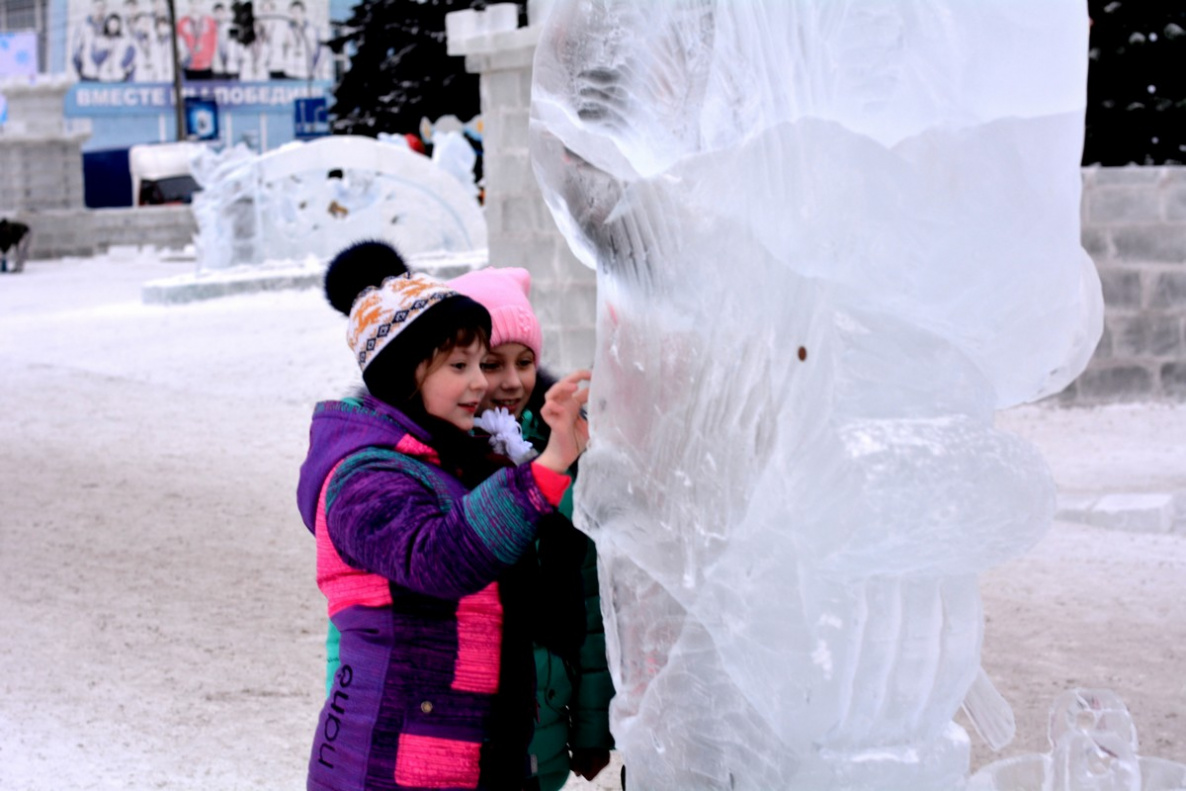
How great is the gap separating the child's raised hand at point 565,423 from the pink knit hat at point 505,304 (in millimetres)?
397

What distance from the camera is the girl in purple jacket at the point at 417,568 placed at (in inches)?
70.8

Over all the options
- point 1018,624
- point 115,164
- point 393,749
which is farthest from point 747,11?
point 115,164

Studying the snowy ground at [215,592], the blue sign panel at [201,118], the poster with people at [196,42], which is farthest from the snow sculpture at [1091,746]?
the poster with people at [196,42]

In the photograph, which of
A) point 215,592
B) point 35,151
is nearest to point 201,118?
point 35,151

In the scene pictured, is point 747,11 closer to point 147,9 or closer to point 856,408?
point 856,408

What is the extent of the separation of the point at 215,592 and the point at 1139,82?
8.43 metres

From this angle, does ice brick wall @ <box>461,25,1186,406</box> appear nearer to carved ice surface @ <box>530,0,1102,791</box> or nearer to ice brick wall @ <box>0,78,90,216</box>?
carved ice surface @ <box>530,0,1102,791</box>

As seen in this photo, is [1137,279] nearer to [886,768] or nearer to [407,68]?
[886,768]

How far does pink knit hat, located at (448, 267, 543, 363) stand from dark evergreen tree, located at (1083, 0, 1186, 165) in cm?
951

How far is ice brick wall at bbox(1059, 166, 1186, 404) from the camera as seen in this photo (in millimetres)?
8008

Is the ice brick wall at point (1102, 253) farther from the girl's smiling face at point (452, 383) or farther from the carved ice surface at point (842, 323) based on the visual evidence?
the carved ice surface at point (842, 323)

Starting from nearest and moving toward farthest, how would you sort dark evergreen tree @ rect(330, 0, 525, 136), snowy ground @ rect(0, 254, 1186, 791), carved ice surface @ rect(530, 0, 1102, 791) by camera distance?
carved ice surface @ rect(530, 0, 1102, 791)
snowy ground @ rect(0, 254, 1186, 791)
dark evergreen tree @ rect(330, 0, 525, 136)

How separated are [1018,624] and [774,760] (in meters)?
3.23

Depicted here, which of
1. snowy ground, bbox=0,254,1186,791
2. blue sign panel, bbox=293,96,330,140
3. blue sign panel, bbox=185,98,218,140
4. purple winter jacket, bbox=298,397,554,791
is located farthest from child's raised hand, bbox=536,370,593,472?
blue sign panel, bbox=185,98,218,140
